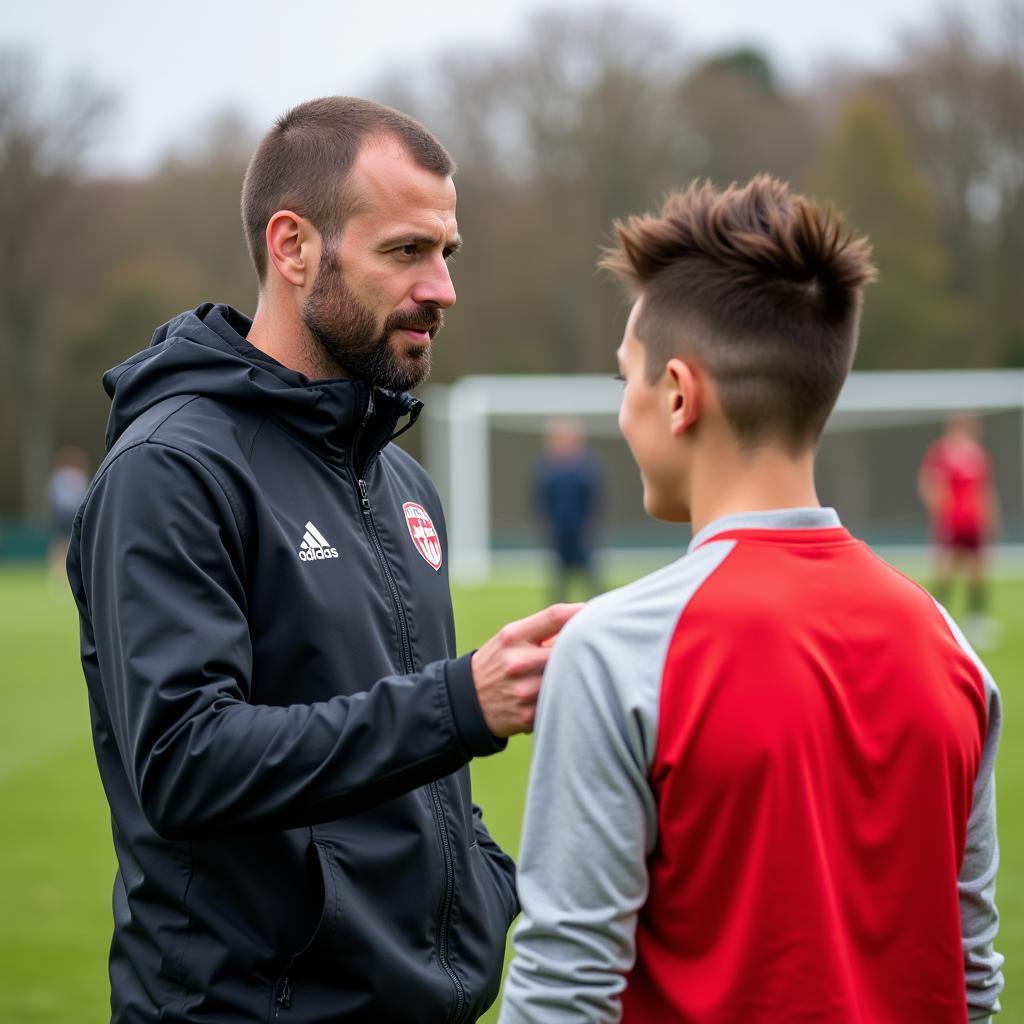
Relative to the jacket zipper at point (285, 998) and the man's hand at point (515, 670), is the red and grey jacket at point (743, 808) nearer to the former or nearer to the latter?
the man's hand at point (515, 670)

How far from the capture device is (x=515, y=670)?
1.85m

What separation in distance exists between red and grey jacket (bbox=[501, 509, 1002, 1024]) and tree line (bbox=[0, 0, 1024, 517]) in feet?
111

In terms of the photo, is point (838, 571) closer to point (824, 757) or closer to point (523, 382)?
point (824, 757)

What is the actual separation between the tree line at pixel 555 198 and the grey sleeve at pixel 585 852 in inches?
1337

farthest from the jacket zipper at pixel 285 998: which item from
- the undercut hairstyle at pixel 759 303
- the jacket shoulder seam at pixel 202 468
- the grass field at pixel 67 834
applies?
the grass field at pixel 67 834

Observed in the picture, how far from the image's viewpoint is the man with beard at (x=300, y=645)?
6.26 feet

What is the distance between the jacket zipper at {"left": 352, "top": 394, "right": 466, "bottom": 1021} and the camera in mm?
2338

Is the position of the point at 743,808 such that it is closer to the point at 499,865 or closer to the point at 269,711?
the point at 269,711

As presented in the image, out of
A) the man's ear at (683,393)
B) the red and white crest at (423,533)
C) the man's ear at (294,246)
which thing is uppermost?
the man's ear at (294,246)

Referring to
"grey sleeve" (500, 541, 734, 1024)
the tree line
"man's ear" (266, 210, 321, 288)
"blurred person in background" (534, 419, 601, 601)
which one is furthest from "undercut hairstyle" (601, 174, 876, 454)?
the tree line

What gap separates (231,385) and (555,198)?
3430 cm

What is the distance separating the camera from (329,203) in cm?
243

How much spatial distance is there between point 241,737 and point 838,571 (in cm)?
84

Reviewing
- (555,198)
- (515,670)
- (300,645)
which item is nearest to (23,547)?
(555,198)
